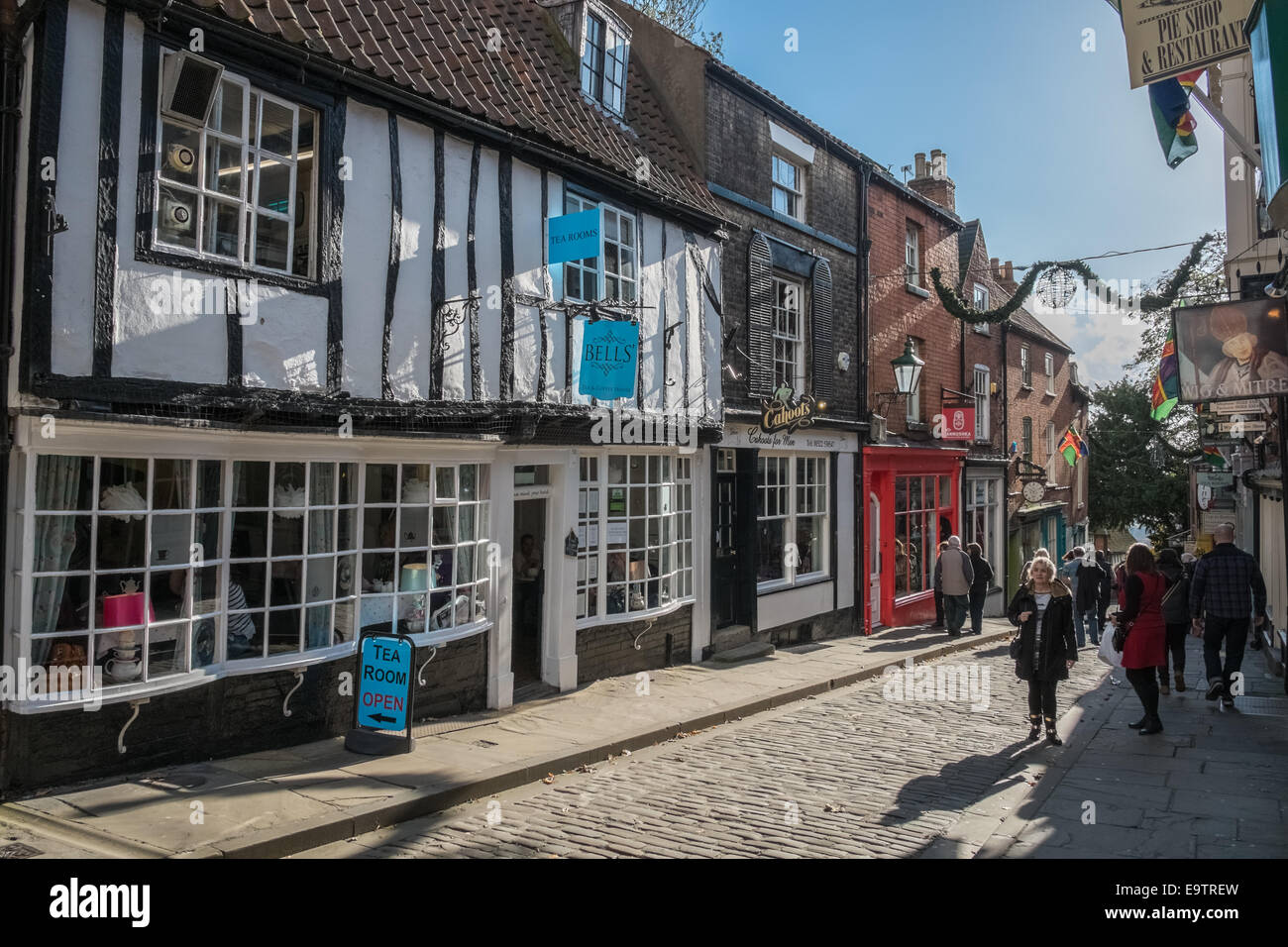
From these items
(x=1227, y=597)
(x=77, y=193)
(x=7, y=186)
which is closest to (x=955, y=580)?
(x=1227, y=597)

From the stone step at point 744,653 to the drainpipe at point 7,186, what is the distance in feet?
29.3

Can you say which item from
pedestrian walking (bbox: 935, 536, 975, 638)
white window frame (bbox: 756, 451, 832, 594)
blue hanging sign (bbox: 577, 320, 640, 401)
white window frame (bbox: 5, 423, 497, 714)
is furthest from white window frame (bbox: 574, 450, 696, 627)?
pedestrian walking (bbox: 935, 536, 975, 638)

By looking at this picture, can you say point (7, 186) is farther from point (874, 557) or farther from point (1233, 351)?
point (874, 557)

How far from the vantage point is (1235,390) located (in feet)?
32.0

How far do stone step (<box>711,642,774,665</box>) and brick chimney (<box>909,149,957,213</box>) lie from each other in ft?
43.4

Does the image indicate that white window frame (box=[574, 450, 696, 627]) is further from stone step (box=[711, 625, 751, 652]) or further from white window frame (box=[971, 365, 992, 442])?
white window frame (box=[971, 365, 992, 442])

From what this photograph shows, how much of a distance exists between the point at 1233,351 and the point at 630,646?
7.40m

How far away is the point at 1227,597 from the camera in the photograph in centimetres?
1014

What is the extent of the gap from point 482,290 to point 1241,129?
34.7ft

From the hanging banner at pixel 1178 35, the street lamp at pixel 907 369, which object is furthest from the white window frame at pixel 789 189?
the hanging banner at pixel 1178 35

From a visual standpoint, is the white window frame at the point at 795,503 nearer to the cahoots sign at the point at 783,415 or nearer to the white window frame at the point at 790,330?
the cahoots sign at the point at 783,415

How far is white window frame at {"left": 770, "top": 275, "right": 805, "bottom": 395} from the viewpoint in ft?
49.1
